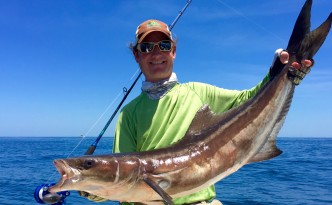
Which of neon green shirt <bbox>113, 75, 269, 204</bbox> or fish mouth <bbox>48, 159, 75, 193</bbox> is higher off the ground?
neon green shirt <bbox>113, 75, 269, 204</bbox>

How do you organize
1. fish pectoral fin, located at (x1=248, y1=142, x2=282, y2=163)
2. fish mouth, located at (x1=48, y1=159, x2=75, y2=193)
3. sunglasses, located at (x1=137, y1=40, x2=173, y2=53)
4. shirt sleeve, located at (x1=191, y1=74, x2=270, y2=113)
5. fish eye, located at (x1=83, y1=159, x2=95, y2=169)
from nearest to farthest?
fish mouth, located at (x1=48, y1=159, x2=75, y2=193) < fish eye, located at (x1=83, y1=159, x2=95, y2=169) < fish pectoral fin, located at (x1=248, y1=142, x2=282, y2=163) < sunglasses, located at (x1=137, y1=40, x2=173, y2=53) < shirt sleeve, located at (x1=191, y1=74, x2=270, y2=113)

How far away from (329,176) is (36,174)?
769 inches

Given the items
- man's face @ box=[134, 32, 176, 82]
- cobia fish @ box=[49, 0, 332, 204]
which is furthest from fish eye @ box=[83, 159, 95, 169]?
man's face @ box=[134, 32, 176, 82]

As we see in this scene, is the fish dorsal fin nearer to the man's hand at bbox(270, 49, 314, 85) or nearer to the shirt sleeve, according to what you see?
the shirt sleeve

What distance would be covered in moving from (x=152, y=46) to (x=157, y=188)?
176 centimetres

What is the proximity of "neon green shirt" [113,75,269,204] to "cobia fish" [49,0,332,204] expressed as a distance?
280 mm

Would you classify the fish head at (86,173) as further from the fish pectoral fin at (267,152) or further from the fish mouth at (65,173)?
the fish pectoral fin at (267,152)

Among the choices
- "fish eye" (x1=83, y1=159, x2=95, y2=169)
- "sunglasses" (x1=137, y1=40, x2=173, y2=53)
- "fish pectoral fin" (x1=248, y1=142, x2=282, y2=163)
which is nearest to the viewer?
"fish eye" (x1=83, y1=159, x2=95, y2=169)

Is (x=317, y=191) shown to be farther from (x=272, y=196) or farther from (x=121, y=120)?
(x=121, y=120)

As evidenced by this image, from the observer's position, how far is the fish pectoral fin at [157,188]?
3148mm

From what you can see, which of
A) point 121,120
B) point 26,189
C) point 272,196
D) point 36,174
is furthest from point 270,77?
point 36,174

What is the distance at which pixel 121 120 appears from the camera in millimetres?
4316

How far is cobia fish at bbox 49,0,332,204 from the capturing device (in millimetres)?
3326

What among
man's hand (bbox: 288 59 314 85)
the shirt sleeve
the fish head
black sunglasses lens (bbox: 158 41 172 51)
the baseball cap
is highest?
the baseball cap
